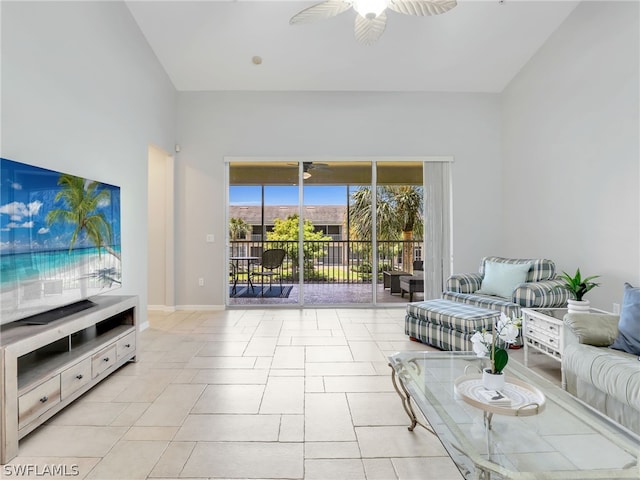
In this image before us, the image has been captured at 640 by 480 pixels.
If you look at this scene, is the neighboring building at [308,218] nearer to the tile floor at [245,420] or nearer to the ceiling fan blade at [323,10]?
the tile floor at [245,420]

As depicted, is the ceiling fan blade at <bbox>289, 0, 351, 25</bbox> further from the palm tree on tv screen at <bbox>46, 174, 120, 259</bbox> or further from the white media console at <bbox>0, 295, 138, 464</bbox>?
the white media console at <bbox>0, 295, 138, 464</bbox>

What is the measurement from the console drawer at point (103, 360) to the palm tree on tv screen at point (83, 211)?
2.69 feet

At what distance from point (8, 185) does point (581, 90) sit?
515cm

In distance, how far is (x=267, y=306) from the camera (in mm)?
5219

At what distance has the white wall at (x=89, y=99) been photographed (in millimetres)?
2322

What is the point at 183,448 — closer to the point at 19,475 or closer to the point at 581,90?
the point at 19,475

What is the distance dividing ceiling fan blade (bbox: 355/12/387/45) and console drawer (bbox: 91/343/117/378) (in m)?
3.28

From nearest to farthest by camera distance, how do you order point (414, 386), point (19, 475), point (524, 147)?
1. point (19, 475)
2. point (414, 386)
3. point (524, 147)

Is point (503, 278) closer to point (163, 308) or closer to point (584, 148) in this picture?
point (584, 148)

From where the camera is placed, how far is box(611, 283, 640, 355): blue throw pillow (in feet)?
6.74

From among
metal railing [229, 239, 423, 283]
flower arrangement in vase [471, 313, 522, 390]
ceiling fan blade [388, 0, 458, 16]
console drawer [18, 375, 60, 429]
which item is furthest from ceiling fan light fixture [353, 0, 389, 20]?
metal railing [229, 239, 423, 283]

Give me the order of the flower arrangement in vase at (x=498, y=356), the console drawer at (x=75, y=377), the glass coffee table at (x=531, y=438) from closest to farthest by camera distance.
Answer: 1. the glass coffee table at (x=531, y=438)
2. the flower arrangement in vase at (x=498, y=356)
3. the console drawer at (x=75, y=377)

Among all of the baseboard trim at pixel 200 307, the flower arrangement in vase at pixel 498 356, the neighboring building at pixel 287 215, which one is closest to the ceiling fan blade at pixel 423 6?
the flower arrangement in vase at pixel 498 356

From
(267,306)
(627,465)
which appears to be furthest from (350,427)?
(267,306)
